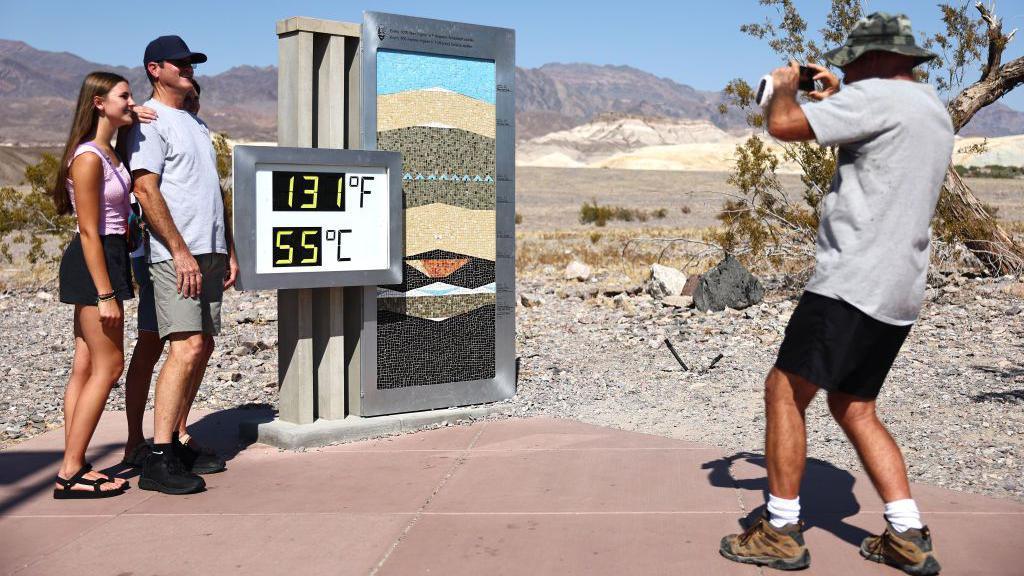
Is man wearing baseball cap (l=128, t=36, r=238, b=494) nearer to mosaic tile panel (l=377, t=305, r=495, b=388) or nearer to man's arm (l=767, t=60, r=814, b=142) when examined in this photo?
mosaic tile panel (l=377, t=305, r=495, b=388)

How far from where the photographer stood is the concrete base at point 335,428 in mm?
6414

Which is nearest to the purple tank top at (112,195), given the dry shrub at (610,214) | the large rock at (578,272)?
the large rock at (578,272)

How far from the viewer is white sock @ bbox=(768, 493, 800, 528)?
161 inches

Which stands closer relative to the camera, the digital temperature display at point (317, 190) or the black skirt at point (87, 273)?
the black skirt at point (87, 273)

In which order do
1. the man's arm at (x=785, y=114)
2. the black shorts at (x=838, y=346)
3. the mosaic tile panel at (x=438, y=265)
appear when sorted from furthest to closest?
1. the mosaic tile panel at (x=438, y=265)
2. the black shorts at (x=838, y=346)
3. the man's arm at (x=785, y=114)

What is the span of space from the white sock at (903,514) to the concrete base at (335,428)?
3.42 meters

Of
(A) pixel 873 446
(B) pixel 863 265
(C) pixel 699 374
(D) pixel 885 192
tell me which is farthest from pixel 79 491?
(C) pixel 699 374

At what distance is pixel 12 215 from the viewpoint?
62.1ft

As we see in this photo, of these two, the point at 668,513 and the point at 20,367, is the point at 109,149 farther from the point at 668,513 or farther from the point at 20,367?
the point at 20,367

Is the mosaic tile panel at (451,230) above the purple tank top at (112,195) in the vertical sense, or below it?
below

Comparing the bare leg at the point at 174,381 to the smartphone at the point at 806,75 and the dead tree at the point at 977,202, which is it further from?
the dead tree at the point at 977,202

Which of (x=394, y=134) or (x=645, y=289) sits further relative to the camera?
(x=645, y=289)

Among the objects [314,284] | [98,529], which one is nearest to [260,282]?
[314,284]

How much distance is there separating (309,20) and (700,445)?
324 cm
